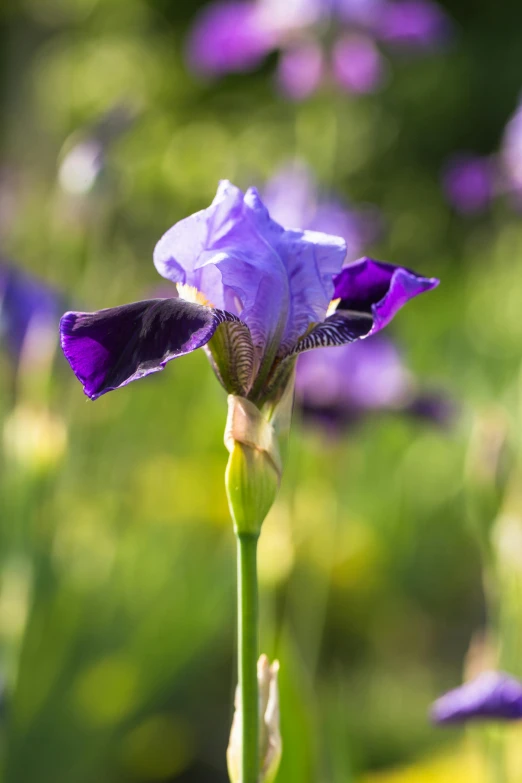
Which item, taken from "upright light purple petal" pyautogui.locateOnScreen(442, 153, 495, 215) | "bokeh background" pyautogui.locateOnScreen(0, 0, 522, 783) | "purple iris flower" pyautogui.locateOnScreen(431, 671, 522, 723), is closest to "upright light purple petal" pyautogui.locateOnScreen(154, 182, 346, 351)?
"purple iris flower" pyautogui.locateOnScreen(431, 671, 522, 723)

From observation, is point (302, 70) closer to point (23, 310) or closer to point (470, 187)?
point (470, 187)

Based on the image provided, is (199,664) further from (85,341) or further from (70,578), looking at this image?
(85,341)

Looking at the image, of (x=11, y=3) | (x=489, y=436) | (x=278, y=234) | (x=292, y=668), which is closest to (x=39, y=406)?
(x=292, y=668)

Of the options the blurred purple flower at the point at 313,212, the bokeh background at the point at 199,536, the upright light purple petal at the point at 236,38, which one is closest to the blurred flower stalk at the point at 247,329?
the bokeh background at the point at 199,536

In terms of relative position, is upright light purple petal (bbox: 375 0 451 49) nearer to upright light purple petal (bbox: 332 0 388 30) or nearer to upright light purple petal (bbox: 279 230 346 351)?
upright light purple petal (bbox: 332 0 388 30)

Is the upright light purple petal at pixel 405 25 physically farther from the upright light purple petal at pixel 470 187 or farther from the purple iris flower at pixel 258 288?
the purple iris flower at pixel 258 288

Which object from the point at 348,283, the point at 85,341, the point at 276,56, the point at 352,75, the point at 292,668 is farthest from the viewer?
the point at 276,56

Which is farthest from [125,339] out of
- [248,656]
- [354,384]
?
[354,384]

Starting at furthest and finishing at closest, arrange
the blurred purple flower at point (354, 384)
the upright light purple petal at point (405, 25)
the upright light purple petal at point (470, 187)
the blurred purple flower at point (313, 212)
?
the upright light purple petal at point (405, 25) < the upright light purple petal at point (470, 187) < the blurred purple flower at point (313, 212) < the blurred purple flower at point (354, 384)
